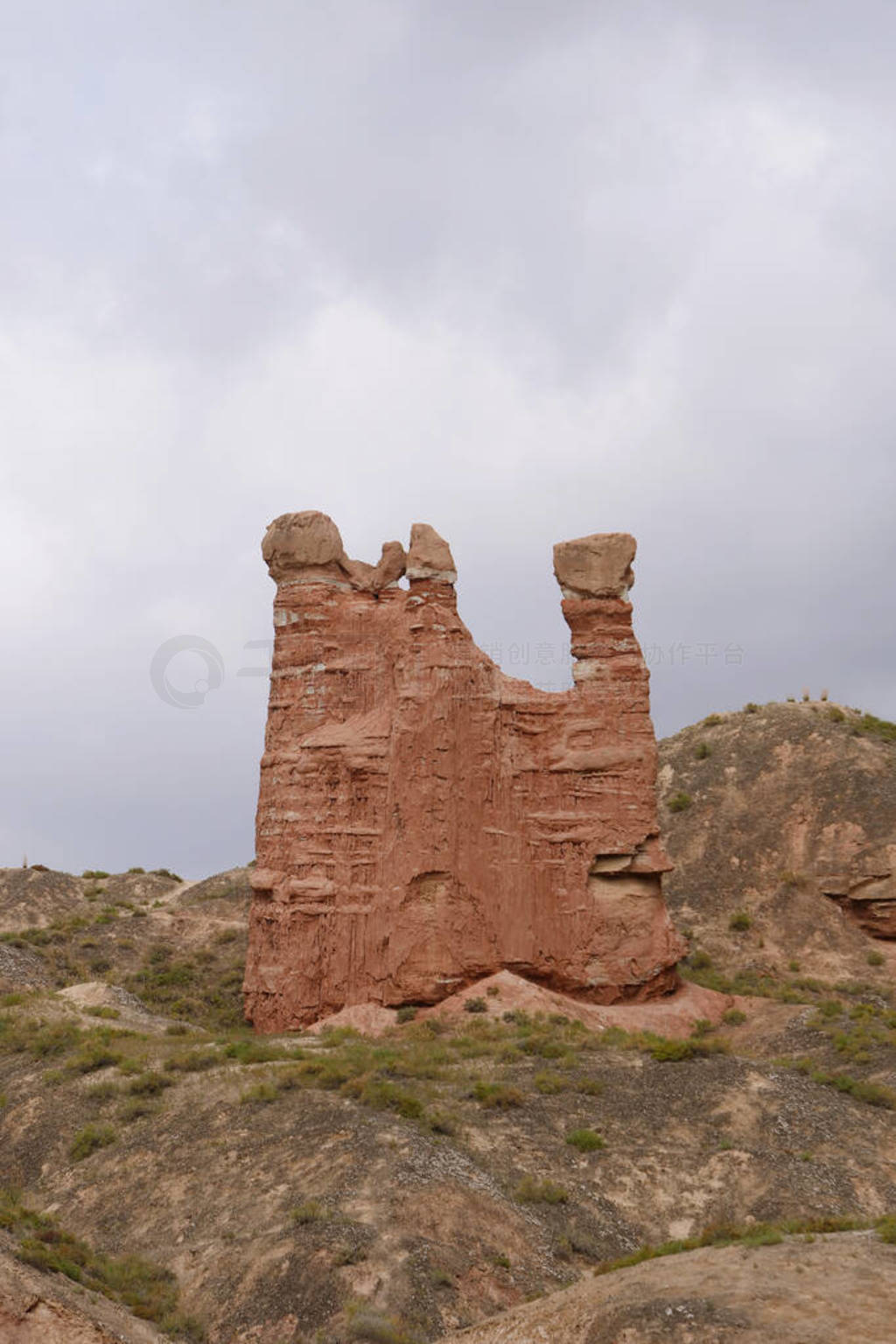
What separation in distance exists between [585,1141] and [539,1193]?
6.86ft

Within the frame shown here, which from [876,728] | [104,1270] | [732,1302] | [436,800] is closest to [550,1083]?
[436,800]

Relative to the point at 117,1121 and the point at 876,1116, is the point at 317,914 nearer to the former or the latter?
the point at 117,1121

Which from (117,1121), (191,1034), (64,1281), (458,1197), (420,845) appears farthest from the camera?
(420,845)

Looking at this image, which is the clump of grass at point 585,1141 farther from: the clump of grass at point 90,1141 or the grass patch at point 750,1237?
the clump of grass at point 90,1141

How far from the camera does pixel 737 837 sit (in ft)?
156

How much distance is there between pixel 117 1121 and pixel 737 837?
3191 centimetres

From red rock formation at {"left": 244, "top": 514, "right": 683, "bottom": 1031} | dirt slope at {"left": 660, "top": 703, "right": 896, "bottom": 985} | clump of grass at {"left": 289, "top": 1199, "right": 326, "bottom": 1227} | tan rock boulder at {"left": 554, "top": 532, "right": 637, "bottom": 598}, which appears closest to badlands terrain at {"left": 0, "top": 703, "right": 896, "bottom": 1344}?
clump of grass at {"left": 289, "top": 1199, "right": 326, "bottom": 1227}

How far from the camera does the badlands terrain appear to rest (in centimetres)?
1298

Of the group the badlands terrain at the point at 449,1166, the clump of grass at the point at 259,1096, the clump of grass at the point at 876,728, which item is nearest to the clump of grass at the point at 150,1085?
the badlands terrain at the point at 449,1166

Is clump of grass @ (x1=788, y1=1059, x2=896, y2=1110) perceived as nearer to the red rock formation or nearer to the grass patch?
the red rock formation

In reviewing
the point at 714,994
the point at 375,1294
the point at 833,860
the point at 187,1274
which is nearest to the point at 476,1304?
the point at 375,1294

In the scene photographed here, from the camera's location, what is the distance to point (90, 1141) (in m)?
21.0

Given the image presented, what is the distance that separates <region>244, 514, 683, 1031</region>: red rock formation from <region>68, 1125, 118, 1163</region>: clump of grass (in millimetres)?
8927

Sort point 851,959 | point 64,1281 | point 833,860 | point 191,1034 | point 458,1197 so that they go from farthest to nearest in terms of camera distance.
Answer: point 833,860 → point 851,959 → point 191,1034 → point 458,1197 → point 64,1281
